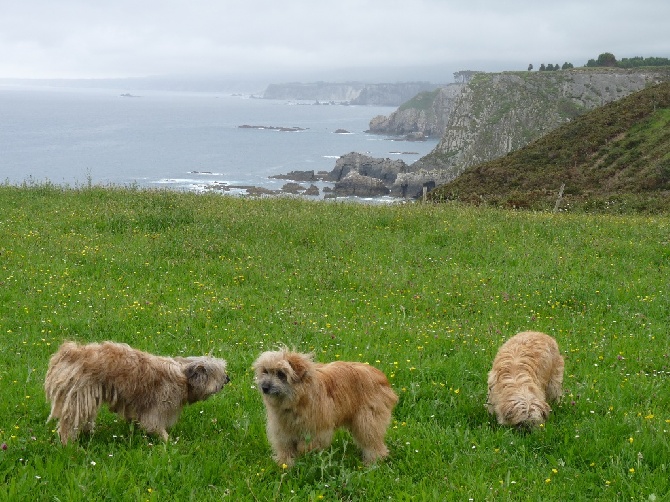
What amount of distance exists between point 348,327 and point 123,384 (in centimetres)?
448

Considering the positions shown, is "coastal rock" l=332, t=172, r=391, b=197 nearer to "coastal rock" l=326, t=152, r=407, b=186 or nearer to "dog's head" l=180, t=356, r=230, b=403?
"coastal rock" l=326, t=152, r=407, b=186

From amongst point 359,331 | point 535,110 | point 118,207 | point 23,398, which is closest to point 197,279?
point 359,331

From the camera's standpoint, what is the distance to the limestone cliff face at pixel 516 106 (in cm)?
11556

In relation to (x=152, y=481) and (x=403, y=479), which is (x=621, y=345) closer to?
(x=403, y=479)

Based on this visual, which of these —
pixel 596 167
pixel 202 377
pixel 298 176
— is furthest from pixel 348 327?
pixel 298 176

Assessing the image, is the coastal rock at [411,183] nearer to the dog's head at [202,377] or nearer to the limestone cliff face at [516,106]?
the limestone cliff face at [516,106]

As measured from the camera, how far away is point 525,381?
23.0 ft

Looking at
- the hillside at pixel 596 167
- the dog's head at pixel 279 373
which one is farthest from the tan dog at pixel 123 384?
the hillside at pixel 596 167

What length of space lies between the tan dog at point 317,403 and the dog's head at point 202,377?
104 cm

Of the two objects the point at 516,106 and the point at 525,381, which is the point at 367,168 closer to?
the point at 516,106

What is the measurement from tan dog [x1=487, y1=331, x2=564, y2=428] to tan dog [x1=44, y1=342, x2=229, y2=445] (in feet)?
9.93

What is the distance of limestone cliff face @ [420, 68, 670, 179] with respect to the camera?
115562 millimetres

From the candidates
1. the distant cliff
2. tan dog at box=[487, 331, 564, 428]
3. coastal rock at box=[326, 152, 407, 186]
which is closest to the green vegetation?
the distant cliff

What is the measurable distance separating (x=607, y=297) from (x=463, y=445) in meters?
6.38
